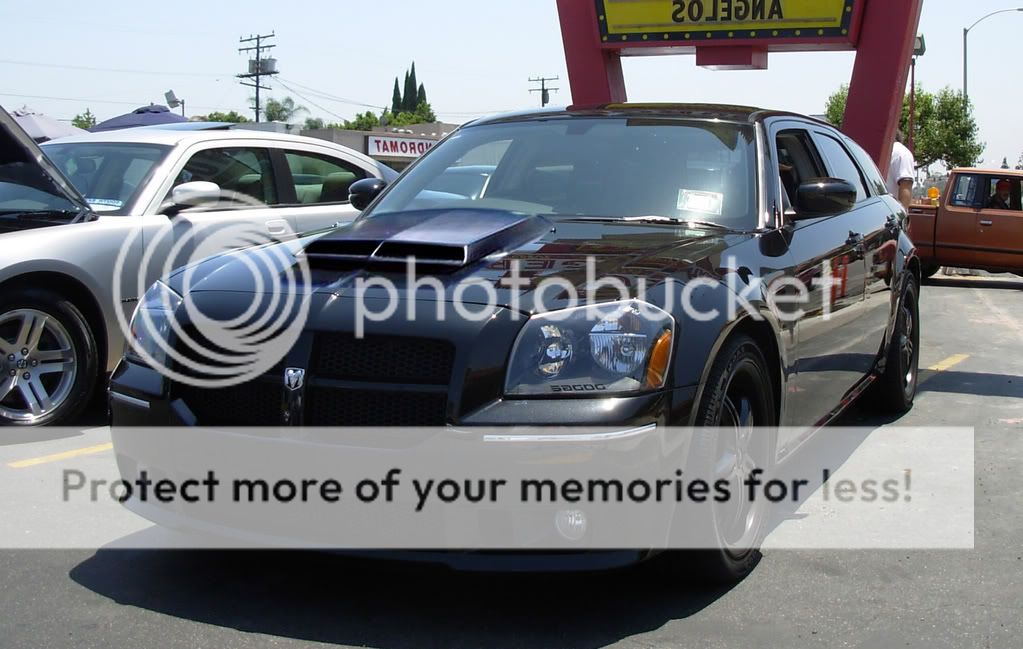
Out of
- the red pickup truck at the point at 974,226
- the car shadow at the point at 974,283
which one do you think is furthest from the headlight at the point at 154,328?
the car shadow at the point at 974,283

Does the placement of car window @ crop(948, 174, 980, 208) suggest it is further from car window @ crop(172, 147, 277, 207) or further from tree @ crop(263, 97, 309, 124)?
tree @ crop(263, 97, 309, 124)

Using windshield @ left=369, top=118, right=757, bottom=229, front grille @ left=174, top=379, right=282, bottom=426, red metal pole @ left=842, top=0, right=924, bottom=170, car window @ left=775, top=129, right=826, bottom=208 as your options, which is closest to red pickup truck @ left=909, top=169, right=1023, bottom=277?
red metal pole @ left=842, top=0, right=924, bottom=170

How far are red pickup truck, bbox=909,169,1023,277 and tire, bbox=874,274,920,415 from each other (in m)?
9.42

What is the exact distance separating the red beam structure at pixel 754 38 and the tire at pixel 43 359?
5748mm

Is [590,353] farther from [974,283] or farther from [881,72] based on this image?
[974,283]

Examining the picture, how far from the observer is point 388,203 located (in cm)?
486

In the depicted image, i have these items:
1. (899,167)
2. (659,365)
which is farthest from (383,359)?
(899,167)

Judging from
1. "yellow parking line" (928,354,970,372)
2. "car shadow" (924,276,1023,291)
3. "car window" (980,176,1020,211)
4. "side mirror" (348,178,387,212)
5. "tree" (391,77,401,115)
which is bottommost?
"car shadow" (924,276,1023,291)

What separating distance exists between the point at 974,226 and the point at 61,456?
13676 millimetres

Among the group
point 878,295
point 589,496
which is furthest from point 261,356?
point 878,295

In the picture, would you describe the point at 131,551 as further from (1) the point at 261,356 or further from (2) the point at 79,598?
(1) the point at 261,356

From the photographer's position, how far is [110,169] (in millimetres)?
6836

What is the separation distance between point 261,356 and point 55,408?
2891 millimetres

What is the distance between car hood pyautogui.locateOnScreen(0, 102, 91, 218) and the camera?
5.94 meters
